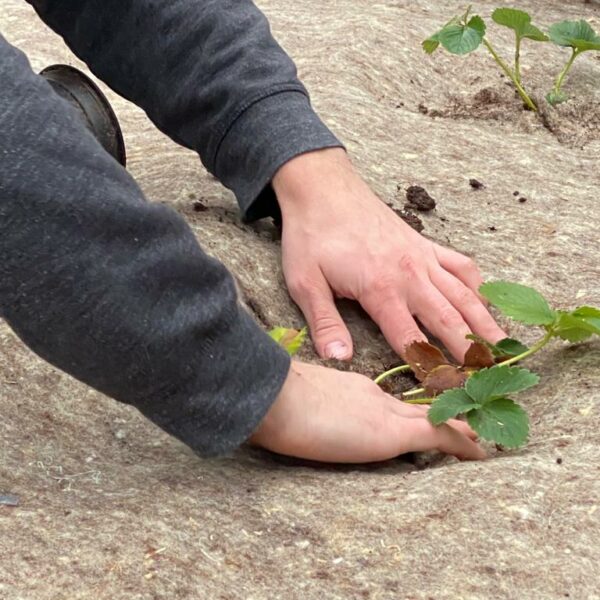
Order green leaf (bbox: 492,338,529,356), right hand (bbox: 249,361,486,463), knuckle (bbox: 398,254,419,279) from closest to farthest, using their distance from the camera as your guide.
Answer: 1. right hand (bbox: 249,361,486,463)
2. green leaf (bbox: 492,338,529,356)
3. knuckle (bbox: 398,254,419,279)

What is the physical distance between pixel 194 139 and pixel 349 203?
1.10 ft

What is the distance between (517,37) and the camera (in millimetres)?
2678

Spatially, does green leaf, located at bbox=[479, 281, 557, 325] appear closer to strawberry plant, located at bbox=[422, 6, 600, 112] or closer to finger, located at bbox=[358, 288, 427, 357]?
finger, located at bbox=[358, 288, 427, 357]

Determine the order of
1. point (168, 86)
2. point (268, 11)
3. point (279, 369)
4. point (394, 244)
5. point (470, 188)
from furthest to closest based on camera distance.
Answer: point (268, 11), point (470, 188), point (168, 86), point (394, 244), point (279, 369)

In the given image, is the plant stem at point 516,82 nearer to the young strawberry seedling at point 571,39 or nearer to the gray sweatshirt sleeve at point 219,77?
the young strawberry seedling at point 571,39

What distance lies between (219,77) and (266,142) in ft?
0.46

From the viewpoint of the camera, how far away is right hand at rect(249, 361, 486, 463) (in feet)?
4.46

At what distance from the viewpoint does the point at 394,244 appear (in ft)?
5.92

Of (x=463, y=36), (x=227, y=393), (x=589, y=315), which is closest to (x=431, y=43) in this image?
(x=463, y=36)

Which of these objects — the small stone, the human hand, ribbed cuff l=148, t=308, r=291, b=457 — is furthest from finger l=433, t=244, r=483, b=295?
the small stone

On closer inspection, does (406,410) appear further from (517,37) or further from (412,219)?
(517,37)

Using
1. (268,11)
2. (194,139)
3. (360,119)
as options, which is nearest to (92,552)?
(194,139)

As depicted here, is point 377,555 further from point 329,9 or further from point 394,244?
point 329,9

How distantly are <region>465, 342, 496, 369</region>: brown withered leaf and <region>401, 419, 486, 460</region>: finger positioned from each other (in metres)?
0.17
